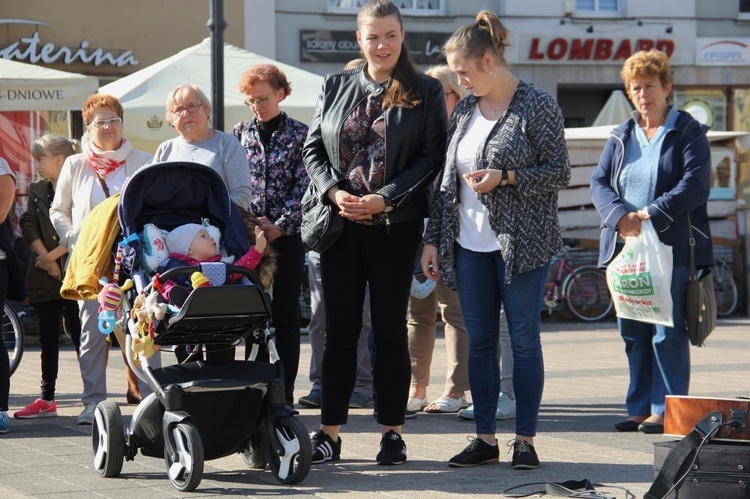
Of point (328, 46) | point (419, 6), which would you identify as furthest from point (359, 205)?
point (419, 6)

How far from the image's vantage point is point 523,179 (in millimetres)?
5684

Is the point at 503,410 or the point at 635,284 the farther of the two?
the point at 503,410

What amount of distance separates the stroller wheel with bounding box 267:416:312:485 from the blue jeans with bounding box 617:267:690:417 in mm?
2418

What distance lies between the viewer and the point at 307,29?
22.0 meters

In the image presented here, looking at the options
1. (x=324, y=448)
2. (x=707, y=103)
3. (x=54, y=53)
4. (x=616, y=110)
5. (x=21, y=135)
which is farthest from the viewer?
(x=707, y=103)

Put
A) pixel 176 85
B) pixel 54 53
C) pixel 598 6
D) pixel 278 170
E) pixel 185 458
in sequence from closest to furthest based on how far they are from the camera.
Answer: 1. pixel 185 458
2. pixel 278 170
3. pixel 176 85
4. pixel 54 53
5. pixel 598 6

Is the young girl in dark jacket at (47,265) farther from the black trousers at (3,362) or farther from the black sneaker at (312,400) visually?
the black sneaker at (312,400)

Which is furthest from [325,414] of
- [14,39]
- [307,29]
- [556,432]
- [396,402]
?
[307,29]

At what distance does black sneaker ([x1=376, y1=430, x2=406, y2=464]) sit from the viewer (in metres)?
5.89

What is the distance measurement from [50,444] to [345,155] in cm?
226

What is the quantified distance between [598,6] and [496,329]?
63.1ft

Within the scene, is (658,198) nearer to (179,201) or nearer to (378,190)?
(378,190)

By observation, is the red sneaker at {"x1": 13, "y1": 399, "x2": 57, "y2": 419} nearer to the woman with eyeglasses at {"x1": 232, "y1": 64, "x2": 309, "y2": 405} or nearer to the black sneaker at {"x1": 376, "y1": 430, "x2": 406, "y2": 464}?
the woman with eyeglasses at {"x1": 232, "y1": 64, "x2": 309, "y2": 405}

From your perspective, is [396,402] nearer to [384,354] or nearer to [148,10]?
[384,354]
